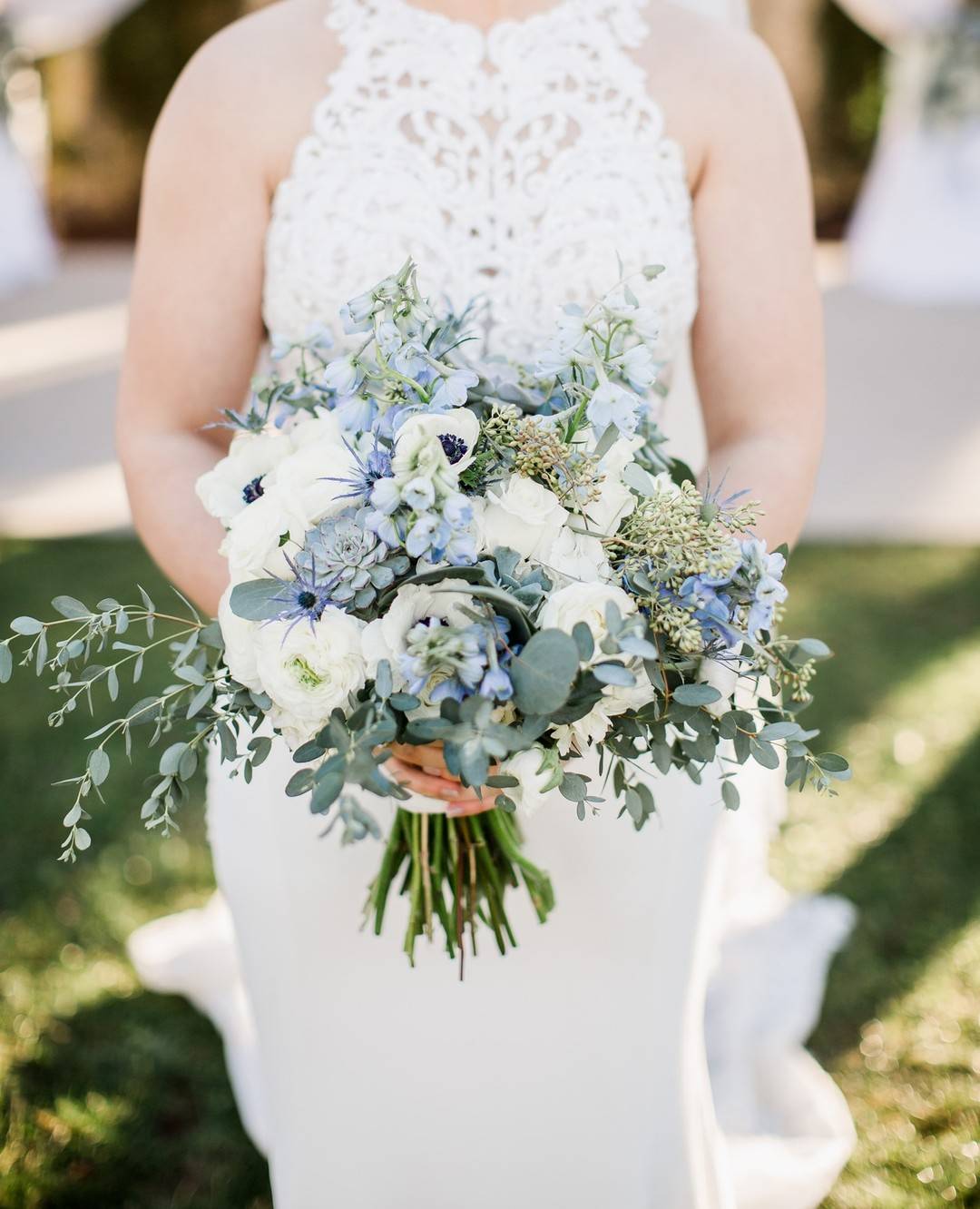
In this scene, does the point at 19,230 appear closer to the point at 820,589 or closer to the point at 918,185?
the point at 918,185

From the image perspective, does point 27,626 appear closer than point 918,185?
Yes

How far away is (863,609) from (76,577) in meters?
3.20

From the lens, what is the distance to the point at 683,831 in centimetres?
200

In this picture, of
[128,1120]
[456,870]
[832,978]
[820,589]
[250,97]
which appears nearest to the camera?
[456,870]

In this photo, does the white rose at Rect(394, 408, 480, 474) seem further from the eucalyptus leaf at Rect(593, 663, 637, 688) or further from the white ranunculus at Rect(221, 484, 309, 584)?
the eucalyptus leaf at Rect(593, 663, 637, 688)

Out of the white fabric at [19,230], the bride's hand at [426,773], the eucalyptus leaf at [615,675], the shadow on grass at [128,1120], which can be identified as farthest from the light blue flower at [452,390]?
the white fabric at [19,230]

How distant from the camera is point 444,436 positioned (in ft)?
4.03

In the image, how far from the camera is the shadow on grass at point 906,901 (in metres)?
2.89

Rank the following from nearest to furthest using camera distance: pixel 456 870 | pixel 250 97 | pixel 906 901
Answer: pixel 456 870
pixel 250 97
pixel 906 901

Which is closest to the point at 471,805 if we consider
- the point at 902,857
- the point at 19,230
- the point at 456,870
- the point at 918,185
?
the point at 456,870

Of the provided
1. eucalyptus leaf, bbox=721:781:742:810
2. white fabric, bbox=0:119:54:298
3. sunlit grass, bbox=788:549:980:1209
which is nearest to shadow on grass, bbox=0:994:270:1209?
sunlit grass, bbox=788:549:980:1209

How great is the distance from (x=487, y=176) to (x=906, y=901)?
2.26 metres

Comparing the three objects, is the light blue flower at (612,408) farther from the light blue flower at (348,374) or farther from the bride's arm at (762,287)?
the bride's arm at (762,287)

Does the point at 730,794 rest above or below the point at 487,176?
below
